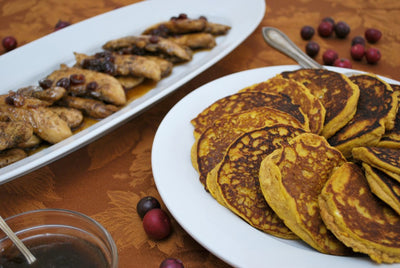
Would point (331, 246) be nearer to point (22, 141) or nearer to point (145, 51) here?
point (22, 141)

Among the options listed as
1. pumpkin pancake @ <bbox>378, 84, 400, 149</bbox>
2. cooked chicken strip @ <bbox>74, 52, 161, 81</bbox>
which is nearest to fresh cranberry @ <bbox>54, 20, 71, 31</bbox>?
cooked chicken strip @ <bbox>74, 52, 161, 81</bbox>

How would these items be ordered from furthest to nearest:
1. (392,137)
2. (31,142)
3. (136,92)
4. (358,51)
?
(358,51), (136,92), (31,142), (392,137)

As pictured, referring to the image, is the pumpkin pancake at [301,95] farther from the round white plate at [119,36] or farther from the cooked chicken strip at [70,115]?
the cooked chicken strip at [70,115]

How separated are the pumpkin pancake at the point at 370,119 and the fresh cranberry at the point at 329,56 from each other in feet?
2.93

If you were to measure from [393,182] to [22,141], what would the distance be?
172 centimetres

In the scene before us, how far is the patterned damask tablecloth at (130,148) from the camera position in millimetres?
1690

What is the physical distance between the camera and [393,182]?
138cm

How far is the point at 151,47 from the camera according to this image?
2869mm

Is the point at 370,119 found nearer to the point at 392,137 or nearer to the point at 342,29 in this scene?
the point at 392,137

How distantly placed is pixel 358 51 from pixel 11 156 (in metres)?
2.50

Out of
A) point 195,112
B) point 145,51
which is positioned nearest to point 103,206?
point 195,112

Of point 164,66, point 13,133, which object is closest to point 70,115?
point 13,133

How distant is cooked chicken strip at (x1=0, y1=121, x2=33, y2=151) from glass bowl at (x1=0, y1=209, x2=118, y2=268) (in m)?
0.67

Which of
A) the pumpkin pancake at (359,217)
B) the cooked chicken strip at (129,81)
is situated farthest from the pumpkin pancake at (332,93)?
the cooked chicken strip at (129,81)
